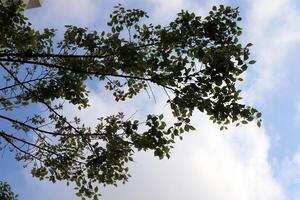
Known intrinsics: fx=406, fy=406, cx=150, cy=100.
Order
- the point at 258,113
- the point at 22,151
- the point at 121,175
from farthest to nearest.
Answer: the point at 22,151 → the point at 121,175 → the point at 258,113

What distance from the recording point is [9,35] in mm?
9039

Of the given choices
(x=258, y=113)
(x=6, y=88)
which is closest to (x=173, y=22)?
(x=258, y=113)

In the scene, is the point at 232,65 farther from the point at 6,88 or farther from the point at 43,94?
the point at 6,88

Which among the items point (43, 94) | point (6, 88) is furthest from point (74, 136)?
point (6, 88)

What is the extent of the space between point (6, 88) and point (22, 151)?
1.76 meters

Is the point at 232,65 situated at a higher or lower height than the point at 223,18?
lower

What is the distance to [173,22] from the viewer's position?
942 centimetres

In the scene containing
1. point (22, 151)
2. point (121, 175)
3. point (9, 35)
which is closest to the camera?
point (9, 35)

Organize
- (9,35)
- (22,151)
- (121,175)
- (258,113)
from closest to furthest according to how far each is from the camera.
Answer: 1. (258,113)
2. (9,35)
3. (121,175)
4. (22,151)

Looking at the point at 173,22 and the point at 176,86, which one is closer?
the point at 176,86

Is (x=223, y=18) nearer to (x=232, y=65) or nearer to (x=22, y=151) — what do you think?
(x=232, y=65)

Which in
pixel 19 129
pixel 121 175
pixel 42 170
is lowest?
pixel 121 175

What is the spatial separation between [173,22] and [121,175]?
3.90 m

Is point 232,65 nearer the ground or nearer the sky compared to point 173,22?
nearer the ground
